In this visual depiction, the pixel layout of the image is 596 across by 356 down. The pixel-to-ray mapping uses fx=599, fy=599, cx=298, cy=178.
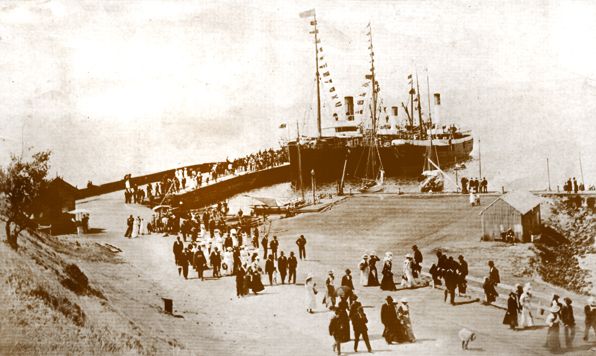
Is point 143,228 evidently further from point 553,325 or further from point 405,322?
point 553,325

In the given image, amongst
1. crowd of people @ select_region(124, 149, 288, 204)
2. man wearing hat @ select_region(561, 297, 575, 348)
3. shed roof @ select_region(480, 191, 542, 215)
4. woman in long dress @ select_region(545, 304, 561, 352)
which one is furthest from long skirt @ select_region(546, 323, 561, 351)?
crowd of people @ select_region(124, 149, 288, 204)

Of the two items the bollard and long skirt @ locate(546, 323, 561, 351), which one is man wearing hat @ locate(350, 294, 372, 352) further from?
the bollard

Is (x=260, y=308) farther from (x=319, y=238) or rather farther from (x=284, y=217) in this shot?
(x=284, y=217)

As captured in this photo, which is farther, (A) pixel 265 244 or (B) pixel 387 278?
(A) pixel 265 244

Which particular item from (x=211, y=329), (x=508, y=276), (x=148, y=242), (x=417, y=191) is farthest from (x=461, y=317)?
(x=148, y=242)

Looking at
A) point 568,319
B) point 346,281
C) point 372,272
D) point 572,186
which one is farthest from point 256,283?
point 572,186

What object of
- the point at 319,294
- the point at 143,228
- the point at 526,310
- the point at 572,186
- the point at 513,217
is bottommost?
the point at 526,310
